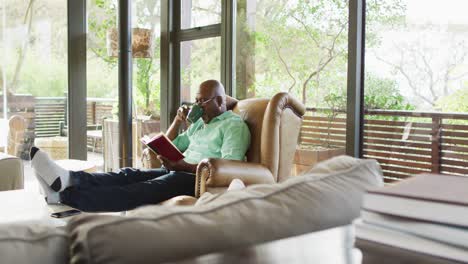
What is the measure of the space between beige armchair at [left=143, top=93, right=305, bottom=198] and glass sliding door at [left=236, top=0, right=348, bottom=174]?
324 millimetres

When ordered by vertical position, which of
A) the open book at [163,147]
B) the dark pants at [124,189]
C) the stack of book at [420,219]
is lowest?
the dark pants at [124,189]

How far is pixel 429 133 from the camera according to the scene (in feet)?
10.6

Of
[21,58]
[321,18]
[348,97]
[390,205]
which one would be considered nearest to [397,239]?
[390,205]

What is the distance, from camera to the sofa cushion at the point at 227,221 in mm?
712

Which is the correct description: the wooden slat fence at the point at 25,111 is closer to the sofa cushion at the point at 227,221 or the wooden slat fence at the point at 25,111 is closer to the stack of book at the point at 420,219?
A: the sofa cushion at the point at 227,221

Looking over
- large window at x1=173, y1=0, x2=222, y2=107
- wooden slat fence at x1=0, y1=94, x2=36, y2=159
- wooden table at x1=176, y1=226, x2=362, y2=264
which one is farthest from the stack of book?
wooden slat fence at x1=0, y1=94, x2=36, y2=159

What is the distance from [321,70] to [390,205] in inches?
122

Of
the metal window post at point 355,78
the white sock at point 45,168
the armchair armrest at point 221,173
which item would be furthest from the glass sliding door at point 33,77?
the metal window post at point 355,78

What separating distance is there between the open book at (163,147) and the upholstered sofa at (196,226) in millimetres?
2239

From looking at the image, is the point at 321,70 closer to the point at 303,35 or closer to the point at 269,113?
the point at 303,35

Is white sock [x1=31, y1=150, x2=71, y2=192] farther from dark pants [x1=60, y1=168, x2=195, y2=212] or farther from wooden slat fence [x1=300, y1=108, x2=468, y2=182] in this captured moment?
wooden slat fence [x1=300, y1=108, x2=468, y2=182]

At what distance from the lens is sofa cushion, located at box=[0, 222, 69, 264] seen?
2.26ft

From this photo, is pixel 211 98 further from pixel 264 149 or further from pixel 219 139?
pixel 264 149

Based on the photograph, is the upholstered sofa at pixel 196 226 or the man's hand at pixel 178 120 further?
the man's hand at pixel 178 120
